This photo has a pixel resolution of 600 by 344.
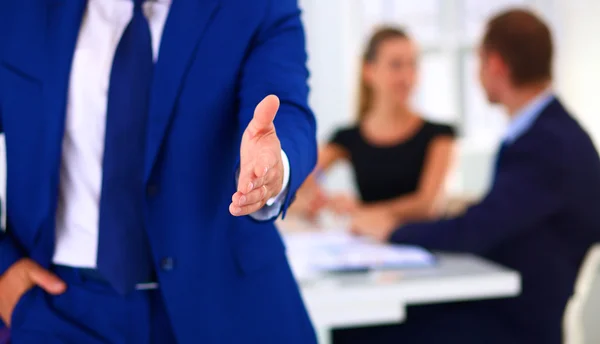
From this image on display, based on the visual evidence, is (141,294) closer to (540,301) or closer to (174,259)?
(174,259)

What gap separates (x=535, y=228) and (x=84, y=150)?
1.40 metres

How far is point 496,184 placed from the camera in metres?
1.92

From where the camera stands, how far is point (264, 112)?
0.71 m

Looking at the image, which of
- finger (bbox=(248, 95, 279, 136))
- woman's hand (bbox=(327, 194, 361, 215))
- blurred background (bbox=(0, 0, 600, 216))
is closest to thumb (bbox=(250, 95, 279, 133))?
finger (bbox=(248, 95, 279, 136))

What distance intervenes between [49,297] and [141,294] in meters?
0.14

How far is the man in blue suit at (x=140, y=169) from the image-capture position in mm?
913

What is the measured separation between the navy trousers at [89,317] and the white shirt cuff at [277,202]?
21cm

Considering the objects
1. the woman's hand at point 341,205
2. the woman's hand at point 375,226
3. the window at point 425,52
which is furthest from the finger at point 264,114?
the window at point 425,52

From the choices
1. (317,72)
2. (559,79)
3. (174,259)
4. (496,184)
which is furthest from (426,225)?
(559,79)

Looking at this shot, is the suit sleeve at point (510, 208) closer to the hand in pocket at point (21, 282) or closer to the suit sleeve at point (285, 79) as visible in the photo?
the suit sleeve at point (285, 79)

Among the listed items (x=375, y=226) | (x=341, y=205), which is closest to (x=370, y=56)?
(x=341, y=205)

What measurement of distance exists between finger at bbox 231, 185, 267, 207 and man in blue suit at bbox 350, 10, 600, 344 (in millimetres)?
1320

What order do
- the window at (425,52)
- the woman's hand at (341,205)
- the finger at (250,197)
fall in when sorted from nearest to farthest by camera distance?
1. the finger at (250,197)
2. the woman's hand at (341,205)
3. the window at (425,52)

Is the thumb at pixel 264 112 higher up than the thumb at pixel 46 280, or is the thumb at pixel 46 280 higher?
the thumb at pixel 264 112
